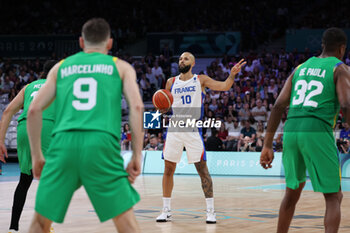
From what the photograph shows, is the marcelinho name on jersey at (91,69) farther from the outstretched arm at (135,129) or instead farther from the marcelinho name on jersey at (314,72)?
the marcelinho name on jersey at (314,72)

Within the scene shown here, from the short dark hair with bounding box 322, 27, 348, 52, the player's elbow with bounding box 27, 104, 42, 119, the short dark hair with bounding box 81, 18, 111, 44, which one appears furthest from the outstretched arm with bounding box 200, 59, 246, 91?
the player's elbow with bounding box 27, 104, 42, 119

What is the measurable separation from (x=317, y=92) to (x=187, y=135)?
363 centimetres

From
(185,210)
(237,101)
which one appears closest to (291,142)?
(185,210)

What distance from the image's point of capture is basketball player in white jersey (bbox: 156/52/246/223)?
329 inches

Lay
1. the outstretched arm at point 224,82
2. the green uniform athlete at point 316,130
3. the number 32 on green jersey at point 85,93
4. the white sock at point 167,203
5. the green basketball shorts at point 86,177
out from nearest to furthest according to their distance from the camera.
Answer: the green basketball shorts at point 86,177, the number 32 on green jersey at point 85,93, the green uniform athlete at point 316,130, the white sock at point 167,203, the outstretched arm at point 224,82

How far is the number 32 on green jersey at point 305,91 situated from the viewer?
5.17 metres

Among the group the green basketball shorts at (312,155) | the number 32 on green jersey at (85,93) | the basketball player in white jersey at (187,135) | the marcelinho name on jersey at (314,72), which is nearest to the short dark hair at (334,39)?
the marcelinho name on jersey at (314,72)

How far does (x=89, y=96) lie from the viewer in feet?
13.3

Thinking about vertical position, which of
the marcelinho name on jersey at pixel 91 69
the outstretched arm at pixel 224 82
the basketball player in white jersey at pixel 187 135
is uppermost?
the marcelinho name on jersey at pixel 91 69

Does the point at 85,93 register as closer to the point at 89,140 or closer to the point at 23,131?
the point at 89,140

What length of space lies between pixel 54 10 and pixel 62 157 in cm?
3155

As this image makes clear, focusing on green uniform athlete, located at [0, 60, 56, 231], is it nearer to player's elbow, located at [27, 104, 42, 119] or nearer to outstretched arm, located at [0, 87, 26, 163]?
outstretched arm, located at [0, 87, 26, 163]

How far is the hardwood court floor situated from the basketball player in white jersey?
0.48 m

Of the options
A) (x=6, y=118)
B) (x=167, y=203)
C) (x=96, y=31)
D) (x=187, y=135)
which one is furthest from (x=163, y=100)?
(x=96, y=31)
